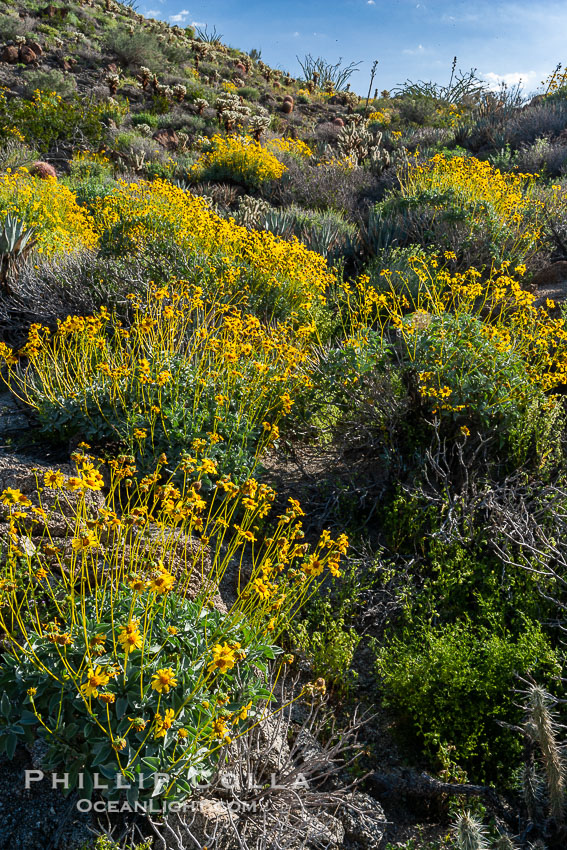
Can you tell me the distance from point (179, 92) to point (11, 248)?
17386mm

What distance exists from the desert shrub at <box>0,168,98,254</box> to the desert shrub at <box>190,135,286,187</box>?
15.2 feet

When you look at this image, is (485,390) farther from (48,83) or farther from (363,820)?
(48,83)

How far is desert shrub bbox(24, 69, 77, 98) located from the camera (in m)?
18.3

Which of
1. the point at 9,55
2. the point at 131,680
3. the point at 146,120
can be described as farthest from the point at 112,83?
the point at 131,680

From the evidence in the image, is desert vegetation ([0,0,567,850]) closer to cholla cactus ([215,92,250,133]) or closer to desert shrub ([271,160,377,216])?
desert shrub ([271,160,377,216])

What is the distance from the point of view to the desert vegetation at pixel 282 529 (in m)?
2.03

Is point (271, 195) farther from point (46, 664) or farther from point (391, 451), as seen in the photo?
point (46, 664)

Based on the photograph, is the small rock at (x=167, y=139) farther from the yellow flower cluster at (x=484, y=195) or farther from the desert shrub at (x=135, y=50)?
the yellow flower cluster at (x=484, y=195)

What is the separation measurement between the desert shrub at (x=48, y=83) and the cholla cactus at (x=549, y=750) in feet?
69.3

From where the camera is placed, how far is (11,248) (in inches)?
245

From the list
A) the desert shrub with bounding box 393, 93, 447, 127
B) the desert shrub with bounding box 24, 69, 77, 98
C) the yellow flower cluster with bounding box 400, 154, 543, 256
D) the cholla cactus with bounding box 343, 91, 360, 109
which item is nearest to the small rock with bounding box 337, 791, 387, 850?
the yellow flower cluster with bounding box 400, 154, 543, 256

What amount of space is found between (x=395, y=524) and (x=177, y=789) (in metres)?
2.05

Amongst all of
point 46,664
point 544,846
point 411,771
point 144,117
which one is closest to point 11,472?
point 46,664

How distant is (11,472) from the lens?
11.5ft
